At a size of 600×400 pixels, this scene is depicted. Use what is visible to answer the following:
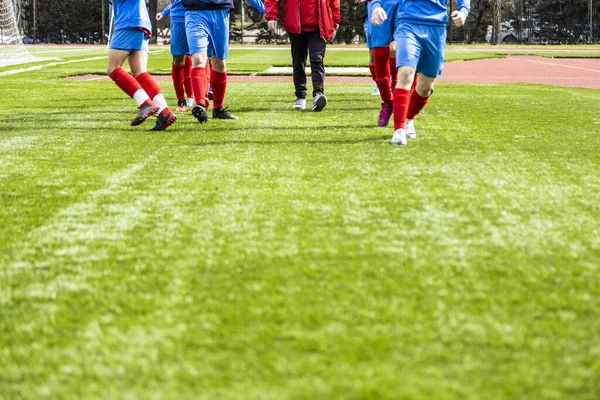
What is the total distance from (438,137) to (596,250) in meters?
3.90

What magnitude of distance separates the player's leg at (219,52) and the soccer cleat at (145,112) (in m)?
1.22

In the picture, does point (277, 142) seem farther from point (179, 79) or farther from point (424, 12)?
point (179, 79)

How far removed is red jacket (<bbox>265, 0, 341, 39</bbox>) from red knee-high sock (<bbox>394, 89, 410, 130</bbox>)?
128 inches

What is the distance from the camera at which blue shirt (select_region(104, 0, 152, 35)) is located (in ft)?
24.8

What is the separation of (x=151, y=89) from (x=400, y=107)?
2.39 m

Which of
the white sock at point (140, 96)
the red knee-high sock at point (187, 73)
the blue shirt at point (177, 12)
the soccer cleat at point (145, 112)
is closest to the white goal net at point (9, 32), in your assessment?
the red knee-high sock at point (187, 73)

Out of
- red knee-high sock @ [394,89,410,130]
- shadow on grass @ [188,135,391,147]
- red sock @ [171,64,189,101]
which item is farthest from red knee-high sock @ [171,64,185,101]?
red knee-high sock @ [394,89,410,130]

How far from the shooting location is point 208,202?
4301 mm

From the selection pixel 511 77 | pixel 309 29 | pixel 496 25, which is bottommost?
pixel 496 25

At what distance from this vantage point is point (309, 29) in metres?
9.93

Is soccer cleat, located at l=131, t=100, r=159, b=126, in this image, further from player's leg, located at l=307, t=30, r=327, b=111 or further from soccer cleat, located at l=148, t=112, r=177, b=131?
player's leg, located at l=307, t=30, r=327, b=111

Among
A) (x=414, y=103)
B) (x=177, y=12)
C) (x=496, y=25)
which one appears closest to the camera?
(x=414, y=103)

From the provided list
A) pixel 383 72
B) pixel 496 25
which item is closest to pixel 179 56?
pixel 383 72

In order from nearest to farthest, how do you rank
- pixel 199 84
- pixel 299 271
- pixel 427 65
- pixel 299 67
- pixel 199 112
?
pixel 299 271, pixel 427 65, pixel 199 112, pixel 199 84, pixel 299 67
